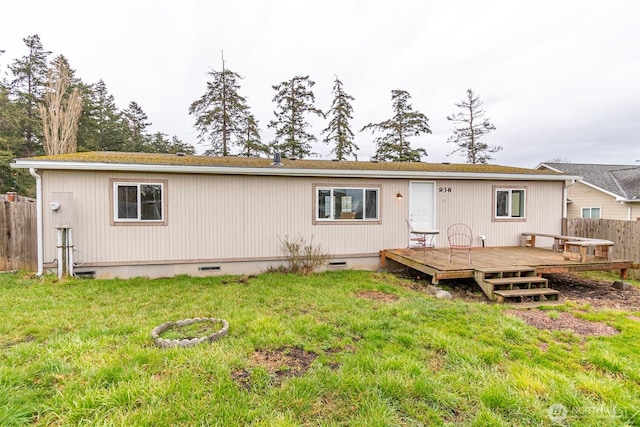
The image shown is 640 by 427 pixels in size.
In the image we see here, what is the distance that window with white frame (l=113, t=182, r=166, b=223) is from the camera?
20.3 ft

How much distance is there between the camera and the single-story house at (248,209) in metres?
6.02

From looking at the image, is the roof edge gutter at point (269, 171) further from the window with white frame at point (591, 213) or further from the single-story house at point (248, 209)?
the window with white frame at point (591, 213)

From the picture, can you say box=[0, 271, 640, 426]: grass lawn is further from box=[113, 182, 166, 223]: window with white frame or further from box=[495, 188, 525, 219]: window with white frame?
box=[495, 188, 525, 219]: window with white frame

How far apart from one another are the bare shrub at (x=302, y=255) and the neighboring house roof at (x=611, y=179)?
12490 mm

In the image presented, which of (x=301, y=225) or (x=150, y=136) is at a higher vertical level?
(x=150, y=136)

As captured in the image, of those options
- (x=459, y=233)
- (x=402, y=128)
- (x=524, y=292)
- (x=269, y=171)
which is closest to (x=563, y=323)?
(x=524, y=292)

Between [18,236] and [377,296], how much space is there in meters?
7.95

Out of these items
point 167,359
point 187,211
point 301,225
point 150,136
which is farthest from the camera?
point 150,136

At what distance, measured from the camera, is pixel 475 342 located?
316cm

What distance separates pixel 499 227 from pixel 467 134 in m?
14.0

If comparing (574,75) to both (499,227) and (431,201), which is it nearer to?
(499,227)

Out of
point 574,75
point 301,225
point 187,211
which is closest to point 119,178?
point 187,211

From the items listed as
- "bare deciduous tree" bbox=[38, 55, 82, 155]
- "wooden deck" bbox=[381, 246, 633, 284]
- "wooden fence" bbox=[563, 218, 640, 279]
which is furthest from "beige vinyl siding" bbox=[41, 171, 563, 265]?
"bare deciduous tree" bbox=[38, 55, 82, 155]

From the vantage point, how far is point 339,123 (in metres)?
18.1
